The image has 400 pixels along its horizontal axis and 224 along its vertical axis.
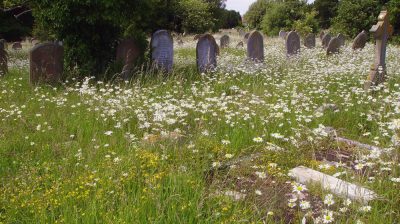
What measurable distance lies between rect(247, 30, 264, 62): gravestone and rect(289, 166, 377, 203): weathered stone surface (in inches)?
295

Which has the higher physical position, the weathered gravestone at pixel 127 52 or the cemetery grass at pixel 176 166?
the weathered gravestone at pixel 127 52

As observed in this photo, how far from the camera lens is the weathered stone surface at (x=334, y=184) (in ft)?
9.32

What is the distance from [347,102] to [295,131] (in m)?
1.98

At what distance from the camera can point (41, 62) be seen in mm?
7973

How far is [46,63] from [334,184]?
680 cm

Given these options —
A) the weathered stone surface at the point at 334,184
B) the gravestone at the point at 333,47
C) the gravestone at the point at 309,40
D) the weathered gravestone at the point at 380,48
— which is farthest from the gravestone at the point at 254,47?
the gravestone at the point at 309,40

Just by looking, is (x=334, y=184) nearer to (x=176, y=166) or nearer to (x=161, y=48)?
(x=176, y=166)

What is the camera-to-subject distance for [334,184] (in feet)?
10.8

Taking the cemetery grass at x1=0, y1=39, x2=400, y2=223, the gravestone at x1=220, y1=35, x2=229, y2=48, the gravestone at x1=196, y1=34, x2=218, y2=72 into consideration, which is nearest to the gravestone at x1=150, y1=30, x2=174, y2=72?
the gravestone at x1=196, y1=34, x2=218, y2=72

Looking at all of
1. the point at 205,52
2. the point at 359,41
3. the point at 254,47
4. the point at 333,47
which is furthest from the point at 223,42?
the point at 205,52

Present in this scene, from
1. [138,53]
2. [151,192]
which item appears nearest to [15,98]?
[138,53]

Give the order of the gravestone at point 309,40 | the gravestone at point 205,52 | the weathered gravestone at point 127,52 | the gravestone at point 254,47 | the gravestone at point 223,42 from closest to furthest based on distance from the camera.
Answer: the weathered gravestone at point 127,52
the gravestone at point 205,52
the gravestone at point 254,47
the gravestone at point 309,40
the gravestone at point 223,42

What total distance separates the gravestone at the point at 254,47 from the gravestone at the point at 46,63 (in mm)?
5266

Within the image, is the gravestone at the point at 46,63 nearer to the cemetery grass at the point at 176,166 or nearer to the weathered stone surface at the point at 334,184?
the cemetery grass at the point at 176,166
